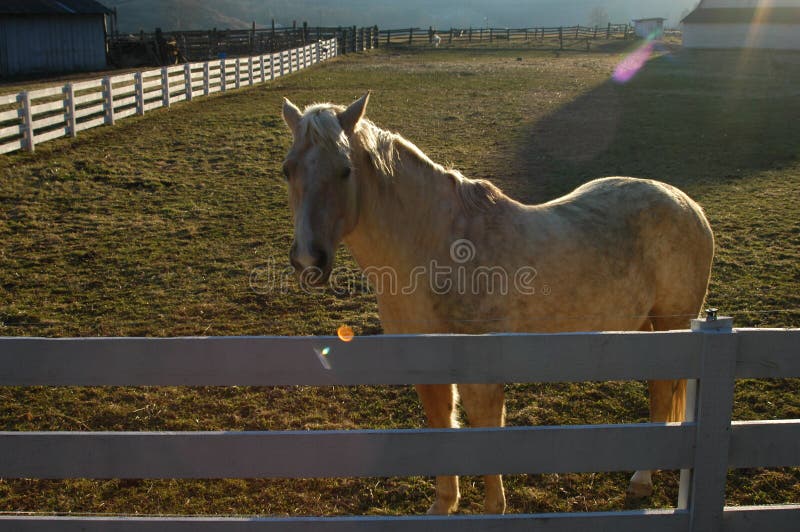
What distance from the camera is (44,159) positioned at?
508 inches

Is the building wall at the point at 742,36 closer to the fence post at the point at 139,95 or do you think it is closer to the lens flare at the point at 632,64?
the lens flare at the point at 632,64

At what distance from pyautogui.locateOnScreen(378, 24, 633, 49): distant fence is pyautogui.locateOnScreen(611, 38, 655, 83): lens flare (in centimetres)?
572

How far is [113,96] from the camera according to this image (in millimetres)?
18188

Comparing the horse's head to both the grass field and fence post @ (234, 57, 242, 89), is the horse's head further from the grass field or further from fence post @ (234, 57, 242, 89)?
fence post @ (234, 57, 242, 89)

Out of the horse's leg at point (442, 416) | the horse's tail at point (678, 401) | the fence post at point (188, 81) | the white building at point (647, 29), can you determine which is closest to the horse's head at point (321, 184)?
the horse's leg at point (442, 416)

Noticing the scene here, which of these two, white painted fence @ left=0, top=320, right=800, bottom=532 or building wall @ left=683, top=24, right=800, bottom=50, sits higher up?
building wall @ left=683, top=24, right=800, bottom=50

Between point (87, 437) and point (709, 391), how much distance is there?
7.57ft

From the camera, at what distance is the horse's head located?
2889 millimetres

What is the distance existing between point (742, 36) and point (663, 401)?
Result: 52234 mm

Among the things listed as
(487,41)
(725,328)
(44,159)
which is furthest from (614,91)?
(487,41)

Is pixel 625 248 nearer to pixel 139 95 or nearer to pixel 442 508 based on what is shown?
pixel 442 508

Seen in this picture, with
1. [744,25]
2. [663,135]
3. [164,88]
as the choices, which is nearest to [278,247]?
[663,135]

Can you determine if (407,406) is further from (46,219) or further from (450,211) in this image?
(46,219)

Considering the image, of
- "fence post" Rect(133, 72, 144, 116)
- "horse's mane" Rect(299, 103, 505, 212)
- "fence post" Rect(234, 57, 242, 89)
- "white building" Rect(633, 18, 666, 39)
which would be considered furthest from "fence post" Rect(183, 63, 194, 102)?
"white building" Rect(633, 18, 666, 39)
